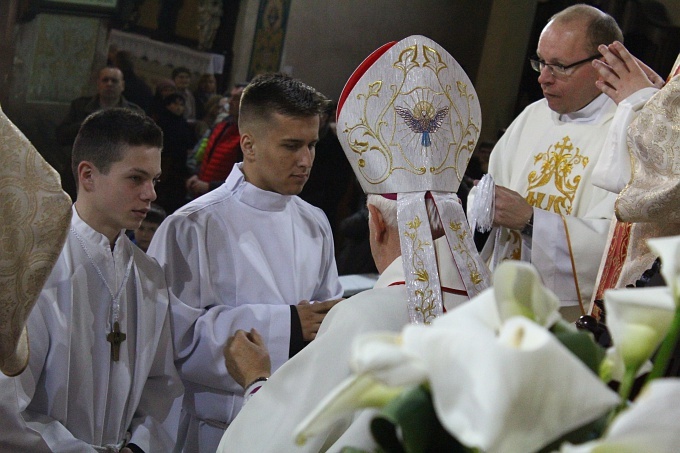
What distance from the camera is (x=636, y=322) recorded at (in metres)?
0.77

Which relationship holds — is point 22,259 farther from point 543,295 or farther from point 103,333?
point 543,295

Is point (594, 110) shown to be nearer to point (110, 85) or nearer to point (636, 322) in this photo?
point (636, 322)

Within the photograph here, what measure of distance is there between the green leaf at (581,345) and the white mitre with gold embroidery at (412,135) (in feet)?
4.66

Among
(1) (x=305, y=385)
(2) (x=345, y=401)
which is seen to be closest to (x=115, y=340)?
(1) (x=305, y=385)

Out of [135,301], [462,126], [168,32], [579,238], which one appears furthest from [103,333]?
[168,32]

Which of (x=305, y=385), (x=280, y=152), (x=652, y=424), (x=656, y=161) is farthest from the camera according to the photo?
(x=280, y=152)

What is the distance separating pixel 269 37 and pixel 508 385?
756cm

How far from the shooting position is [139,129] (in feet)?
9.53

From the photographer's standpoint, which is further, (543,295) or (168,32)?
(168,32)

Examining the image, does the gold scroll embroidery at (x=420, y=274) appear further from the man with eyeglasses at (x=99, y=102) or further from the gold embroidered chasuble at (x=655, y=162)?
the man with eyeglasses at (x=99, y=102)

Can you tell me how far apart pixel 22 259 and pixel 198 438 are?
4.43 ft

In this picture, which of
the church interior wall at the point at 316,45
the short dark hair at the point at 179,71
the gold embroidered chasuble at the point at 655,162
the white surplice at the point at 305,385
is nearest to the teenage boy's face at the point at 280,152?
the gold embroidered chasuble at the point at 655,162

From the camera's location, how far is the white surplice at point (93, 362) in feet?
8.20

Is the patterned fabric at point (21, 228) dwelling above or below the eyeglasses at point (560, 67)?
below
